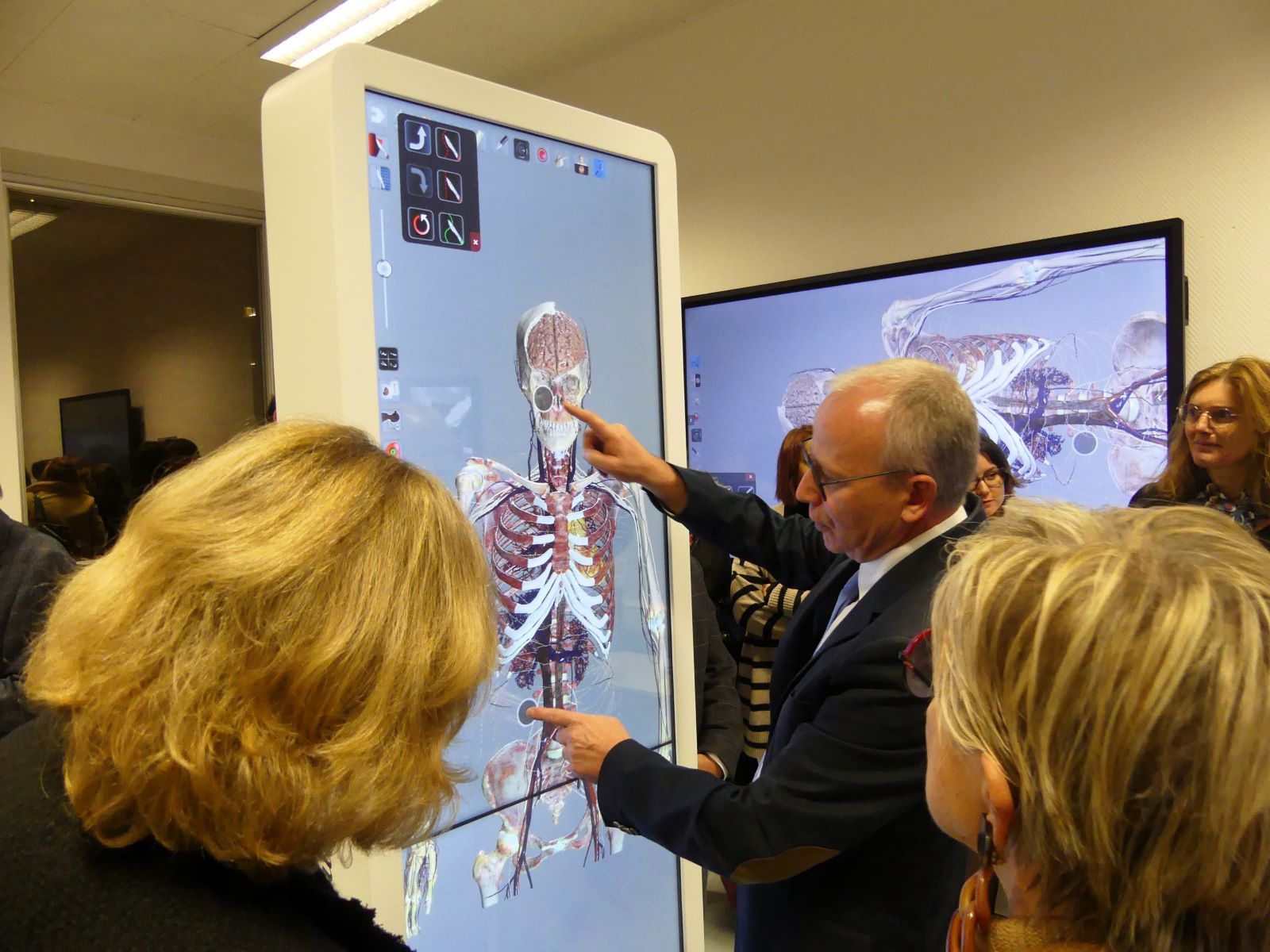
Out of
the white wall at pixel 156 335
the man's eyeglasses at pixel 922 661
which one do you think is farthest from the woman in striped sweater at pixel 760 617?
the white wall at pixel 156 335

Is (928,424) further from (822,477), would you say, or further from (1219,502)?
(1219,502)

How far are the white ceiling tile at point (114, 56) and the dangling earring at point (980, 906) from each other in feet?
11.9

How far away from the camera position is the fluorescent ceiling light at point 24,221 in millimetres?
4020

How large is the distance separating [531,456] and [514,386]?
0.11 metres

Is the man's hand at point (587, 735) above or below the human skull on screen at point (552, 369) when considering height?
below

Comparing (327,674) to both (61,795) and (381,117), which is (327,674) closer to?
(61,795)

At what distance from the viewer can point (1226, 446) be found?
7.06 ft

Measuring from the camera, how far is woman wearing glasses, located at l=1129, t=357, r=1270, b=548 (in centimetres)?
209

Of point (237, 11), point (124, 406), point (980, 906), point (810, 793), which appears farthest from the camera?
point (124, 406)

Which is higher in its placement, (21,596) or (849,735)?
(21,596)

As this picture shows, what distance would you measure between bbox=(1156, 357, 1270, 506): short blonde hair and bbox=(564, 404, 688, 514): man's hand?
146cm

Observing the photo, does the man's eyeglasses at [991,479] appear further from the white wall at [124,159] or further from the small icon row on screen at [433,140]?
the white wall at [124,159]

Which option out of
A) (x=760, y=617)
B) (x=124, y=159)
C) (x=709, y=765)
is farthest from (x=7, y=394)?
(x=709, y=765)

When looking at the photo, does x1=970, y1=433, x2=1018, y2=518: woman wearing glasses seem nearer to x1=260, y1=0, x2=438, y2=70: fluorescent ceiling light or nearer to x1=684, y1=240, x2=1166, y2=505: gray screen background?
x1=684, y1=240, x2=1166, y2=505: gray screen background
